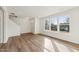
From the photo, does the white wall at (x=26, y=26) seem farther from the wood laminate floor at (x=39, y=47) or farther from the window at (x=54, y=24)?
the wood laminate floor at (x=39, y=47)

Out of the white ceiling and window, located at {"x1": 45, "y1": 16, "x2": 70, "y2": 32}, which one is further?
window, located at {"x1": 45, "y1": 16, "x2": 70, "y2": 32}

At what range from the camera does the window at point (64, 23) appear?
5.97 meters

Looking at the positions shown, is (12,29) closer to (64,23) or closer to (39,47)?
(64,23)

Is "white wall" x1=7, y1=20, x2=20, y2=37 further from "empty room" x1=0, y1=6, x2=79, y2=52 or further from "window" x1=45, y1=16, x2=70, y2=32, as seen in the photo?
"window" x1=45, y1=16, x2=70, y2=32

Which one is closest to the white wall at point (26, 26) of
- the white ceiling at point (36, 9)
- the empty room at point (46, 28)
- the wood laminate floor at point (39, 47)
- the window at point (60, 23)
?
the empty room at point (46, 28)

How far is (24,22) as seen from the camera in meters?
11.7

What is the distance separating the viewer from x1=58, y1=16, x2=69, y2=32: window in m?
5.97

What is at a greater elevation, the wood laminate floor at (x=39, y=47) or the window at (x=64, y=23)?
the window at (x=64, y=23)

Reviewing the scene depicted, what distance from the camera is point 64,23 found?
621 cm

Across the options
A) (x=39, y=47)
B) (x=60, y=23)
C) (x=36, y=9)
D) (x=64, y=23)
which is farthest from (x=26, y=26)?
(x=39, y=47)

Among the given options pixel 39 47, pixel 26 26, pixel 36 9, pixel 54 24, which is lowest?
pixel 39 47

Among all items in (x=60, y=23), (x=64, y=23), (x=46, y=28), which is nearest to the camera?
(x=64, y=23)

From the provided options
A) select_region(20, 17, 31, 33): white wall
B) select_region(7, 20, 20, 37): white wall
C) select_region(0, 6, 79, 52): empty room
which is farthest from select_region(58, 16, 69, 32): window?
select_region(20, 17, 31, 33): white wall
